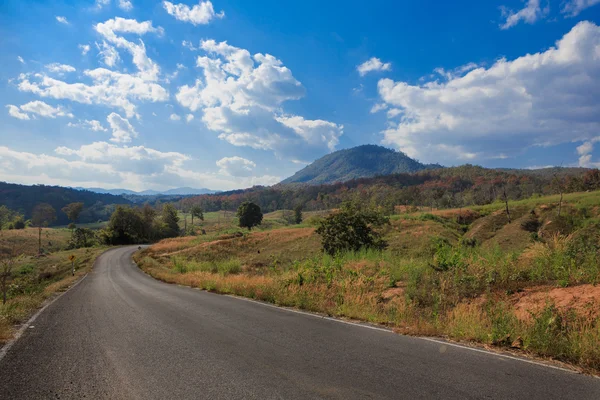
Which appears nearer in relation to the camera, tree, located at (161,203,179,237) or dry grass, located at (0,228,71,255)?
dry grass, located at (0,228,71,255)

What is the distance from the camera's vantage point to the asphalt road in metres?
4.20

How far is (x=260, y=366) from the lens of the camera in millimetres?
5047

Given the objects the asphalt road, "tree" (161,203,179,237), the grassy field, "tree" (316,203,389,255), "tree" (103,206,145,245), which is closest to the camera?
the asphalt road

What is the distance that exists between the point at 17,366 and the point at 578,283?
11.4 metres

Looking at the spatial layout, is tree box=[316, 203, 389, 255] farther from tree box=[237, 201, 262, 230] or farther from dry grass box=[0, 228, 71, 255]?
dry grass box=[0, 228, 71, 255]

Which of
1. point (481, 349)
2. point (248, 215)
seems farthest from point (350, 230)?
point (248, 215)

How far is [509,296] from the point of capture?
7.90 meters

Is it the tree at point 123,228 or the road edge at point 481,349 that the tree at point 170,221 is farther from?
the road edge at point 481,349

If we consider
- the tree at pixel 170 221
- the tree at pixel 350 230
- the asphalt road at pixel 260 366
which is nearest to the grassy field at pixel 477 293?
the asphalt road at pixel 260 366

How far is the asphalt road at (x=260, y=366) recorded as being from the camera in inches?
165

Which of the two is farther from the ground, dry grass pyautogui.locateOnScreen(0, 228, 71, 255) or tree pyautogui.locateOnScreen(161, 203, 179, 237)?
tree pyautogui.locateOnScreen(161, 203, 179, 237)

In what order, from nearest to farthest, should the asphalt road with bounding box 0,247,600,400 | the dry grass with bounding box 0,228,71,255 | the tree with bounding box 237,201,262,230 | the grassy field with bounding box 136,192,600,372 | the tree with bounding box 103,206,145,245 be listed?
the asphalt road with bounding box 0,247,600,400, the grassy field with bounding box 136,192,600,372, the dry grass with bounding box 0,228,71,255, the tree with bounding box 103,206,145,245, the tree with bounding box 237,201,262,230

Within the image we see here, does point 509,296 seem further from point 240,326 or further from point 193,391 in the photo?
point 193,391

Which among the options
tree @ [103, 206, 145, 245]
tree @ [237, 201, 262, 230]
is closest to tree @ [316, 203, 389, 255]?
tree @ [103, 206, 145, 245]
